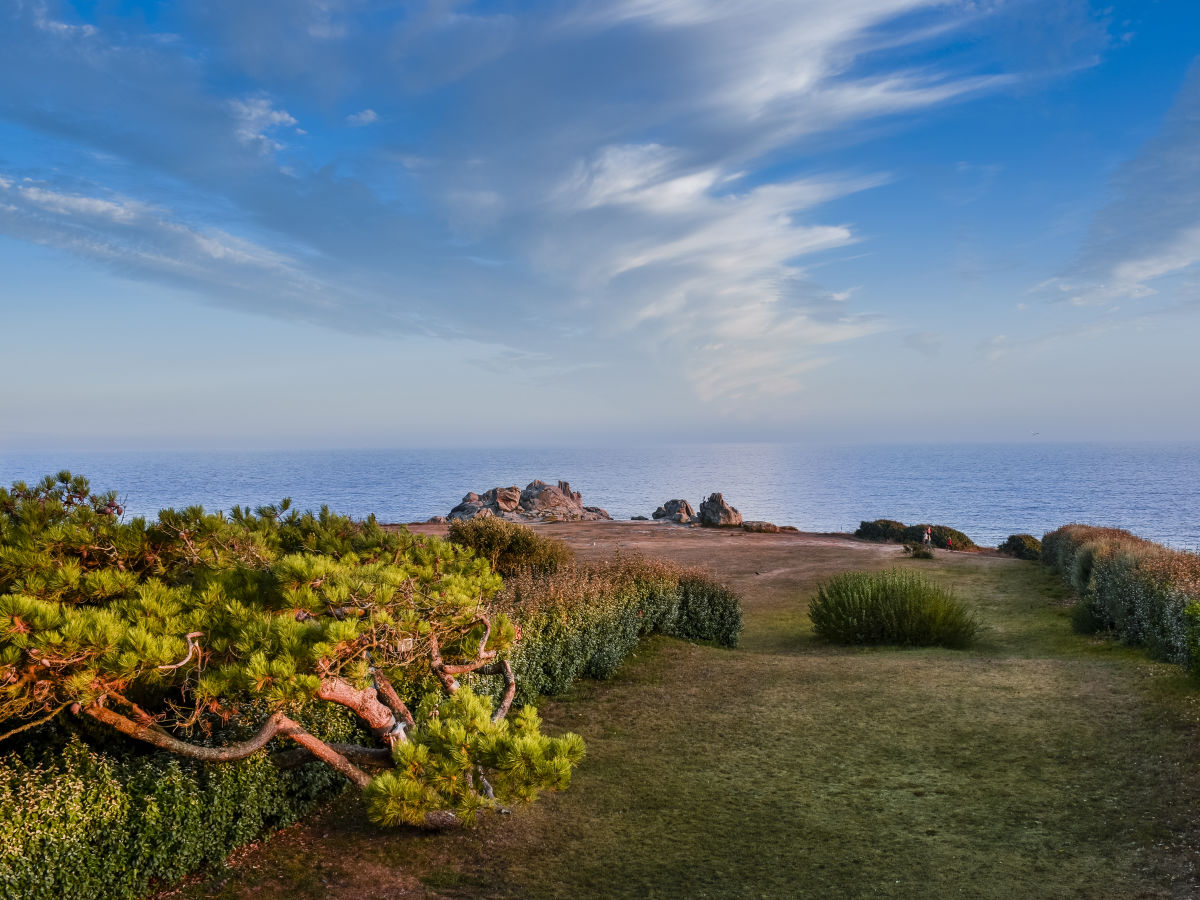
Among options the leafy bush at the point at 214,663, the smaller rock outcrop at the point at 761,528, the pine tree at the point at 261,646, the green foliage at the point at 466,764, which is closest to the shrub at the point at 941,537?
the smaller rock outcrop at the point at 761,528

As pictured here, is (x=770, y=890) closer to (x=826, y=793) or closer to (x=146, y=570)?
(x=826, y=793)

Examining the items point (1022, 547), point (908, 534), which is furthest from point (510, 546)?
point (908, 534)

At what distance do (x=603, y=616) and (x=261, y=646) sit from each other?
690cm

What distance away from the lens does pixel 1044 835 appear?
5.72m

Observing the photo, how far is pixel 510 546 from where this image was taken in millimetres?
18312

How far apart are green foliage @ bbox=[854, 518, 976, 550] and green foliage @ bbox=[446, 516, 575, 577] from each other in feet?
72.0

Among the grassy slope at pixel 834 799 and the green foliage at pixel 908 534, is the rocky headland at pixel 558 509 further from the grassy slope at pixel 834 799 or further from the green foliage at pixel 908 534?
the grassy slope at pixel 834 799

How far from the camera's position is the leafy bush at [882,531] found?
3644 centimetres

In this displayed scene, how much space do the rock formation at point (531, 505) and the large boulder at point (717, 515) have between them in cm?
795

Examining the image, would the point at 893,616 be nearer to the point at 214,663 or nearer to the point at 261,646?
the point at 214,663

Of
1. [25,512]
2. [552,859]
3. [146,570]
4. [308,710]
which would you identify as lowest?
[552,859]

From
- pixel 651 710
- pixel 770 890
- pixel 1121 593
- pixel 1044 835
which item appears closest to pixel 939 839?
pixel 1044 835

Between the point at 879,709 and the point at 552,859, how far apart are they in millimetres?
5031

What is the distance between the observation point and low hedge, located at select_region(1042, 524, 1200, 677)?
9.64 metres
